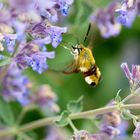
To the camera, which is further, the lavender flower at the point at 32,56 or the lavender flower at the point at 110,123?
the lavender flower at the point at 110,123

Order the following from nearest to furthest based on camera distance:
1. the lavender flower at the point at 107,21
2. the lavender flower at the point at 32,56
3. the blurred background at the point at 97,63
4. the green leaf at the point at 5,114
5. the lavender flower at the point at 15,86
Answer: the lavender flower at the point at 32,56
the lavender flower at the point at 15,86
the green leaf at the point at 5,114
the lavender flower at the point at 107,21
the blurred background at the point at 97,63

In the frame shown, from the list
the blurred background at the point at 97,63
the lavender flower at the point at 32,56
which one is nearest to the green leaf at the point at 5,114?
the blurred background at the point at 97,63

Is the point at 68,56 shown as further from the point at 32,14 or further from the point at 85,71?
the point at 32,14

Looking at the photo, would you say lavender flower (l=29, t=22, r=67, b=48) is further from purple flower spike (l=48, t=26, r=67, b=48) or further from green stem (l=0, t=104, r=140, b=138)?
green stem (l=0, t=104, r=140, b=138)

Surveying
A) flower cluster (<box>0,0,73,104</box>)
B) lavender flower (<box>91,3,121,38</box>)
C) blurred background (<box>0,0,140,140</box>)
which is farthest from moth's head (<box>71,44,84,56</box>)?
lavender flower (<box>91,3,121,38</box>)

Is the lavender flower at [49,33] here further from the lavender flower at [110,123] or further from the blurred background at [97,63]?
the blurred background at [97,63]

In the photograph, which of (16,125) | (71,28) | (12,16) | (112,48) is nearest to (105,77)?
(112,48)

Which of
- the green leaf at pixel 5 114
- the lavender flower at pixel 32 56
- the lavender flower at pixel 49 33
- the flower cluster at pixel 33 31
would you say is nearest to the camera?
the flower cluster at pixel 33 31

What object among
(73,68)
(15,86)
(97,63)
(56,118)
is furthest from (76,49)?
(97,63)
